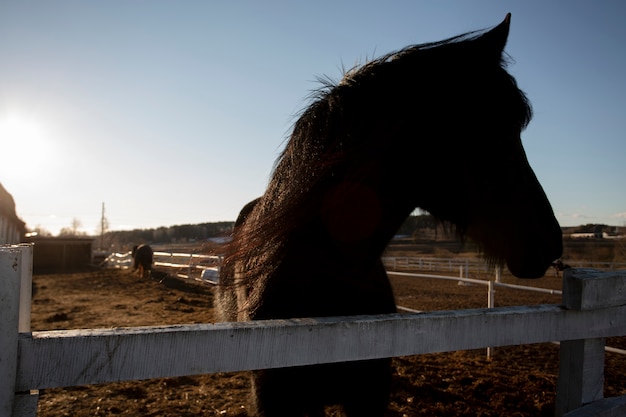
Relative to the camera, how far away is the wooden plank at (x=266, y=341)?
101 cm

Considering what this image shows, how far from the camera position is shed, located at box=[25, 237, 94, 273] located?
26592mm

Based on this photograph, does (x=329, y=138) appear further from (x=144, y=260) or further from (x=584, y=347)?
(x=144, y=260)

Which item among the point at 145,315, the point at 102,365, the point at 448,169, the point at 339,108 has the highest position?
the point at 339,108

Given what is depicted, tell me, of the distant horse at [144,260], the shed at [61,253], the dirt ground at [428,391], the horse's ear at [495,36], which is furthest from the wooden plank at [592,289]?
the shed at [61,253]

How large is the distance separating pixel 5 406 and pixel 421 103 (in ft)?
5.81

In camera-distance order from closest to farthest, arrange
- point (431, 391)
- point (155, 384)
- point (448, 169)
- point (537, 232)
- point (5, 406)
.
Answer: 1. point (5, 406)
2. point (537, 232)
3. point (448, 169)
4. point (431, 391)
5. point (155, 384)

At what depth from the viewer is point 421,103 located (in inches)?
71.3

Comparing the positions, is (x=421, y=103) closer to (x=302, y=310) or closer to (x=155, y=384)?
(x=302, y=310)

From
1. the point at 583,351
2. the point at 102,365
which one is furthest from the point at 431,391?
the point at 102,365

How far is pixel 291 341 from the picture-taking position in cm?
124

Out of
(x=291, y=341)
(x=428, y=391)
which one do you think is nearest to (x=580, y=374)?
(x=291, y=341)

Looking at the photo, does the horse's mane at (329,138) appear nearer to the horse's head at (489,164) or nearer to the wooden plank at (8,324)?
the horse's head at (489,164)

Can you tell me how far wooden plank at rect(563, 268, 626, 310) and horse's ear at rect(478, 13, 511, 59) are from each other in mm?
1061

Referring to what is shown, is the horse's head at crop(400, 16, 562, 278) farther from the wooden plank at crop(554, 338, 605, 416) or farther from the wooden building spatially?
the wooden building
